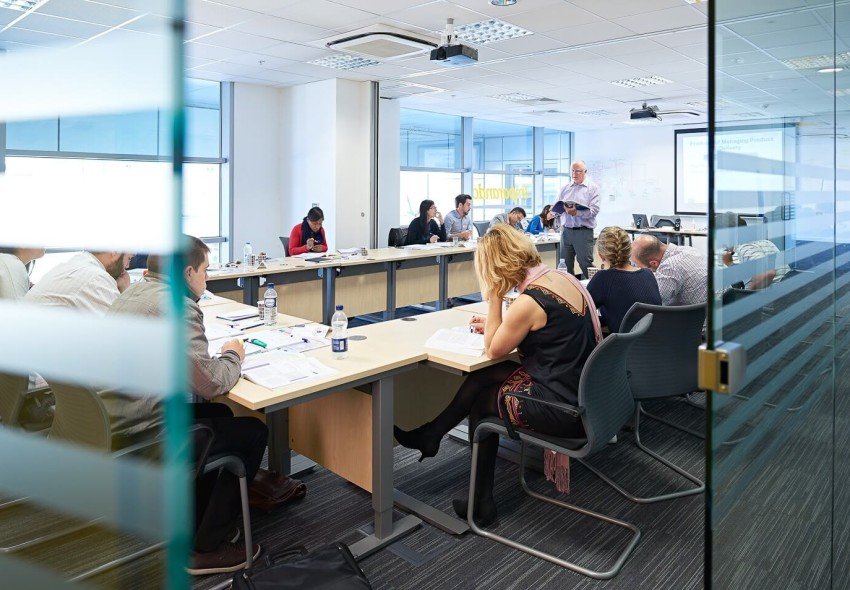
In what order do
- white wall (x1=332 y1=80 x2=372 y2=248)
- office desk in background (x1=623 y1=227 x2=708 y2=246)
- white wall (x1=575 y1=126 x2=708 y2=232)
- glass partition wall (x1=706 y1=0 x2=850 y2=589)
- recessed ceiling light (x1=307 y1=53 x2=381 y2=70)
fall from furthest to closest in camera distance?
white wall (x1=575 y1=126 x2=708 y2=232) → office desk in background (x1=623 y1=227 x2=708 y2=246) → white wall (x1=332 y1=80 x2=372 y2=248) → recessed ceiling light (x1=307 y1=53 x2=381 y2=70) → glass partition wall (x1=706 y1=0 x2=850 y2=589)

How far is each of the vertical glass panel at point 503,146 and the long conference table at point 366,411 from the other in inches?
359

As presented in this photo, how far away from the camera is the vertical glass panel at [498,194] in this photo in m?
12.0

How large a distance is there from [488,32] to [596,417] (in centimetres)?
422

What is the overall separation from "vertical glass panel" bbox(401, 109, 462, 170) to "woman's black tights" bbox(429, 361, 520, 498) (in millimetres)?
7882

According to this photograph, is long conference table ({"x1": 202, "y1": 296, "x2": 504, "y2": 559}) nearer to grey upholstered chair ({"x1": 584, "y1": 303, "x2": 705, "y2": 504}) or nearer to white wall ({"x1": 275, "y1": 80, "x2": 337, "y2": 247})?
grey upholstered chair ({"x1": 584, "y1": 303, "x2": 705, "y2": 504})

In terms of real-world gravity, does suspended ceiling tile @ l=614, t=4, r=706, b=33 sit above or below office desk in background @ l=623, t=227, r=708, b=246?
above

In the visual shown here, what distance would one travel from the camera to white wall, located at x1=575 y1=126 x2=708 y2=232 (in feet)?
42.4

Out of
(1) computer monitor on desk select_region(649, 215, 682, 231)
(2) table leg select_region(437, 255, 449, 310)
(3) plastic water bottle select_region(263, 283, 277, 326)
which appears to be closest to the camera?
(3) plastic water bottle select_region(263, 283, 277, 326)

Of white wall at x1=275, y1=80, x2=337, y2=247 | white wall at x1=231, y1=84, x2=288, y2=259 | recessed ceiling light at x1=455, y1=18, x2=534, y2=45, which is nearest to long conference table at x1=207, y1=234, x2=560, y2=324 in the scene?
white wall at x1=275, y1=80, x2=337, y2=247

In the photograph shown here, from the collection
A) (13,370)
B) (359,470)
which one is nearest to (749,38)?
(13,370)

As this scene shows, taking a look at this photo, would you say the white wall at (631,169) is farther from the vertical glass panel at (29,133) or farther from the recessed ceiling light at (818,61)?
the vertical glass panel at (29,133)

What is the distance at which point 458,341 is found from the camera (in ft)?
9.86

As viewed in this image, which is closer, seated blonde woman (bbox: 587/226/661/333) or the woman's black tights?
the woman's black tights

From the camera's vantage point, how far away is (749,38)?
3.84ft
